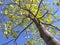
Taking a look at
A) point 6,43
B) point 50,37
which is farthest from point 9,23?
point 50,37

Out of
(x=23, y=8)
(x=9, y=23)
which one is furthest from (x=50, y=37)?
(x=9, y=23)

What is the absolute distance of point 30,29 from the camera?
8.02 meters

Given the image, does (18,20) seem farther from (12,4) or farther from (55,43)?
(55,43)

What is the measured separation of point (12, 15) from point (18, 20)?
686mm

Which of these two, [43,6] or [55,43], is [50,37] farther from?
[43,6]

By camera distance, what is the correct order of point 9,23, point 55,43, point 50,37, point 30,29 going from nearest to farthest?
point 55,43
point 50,37
point 9,23
point 30,29

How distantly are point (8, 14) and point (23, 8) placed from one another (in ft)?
2.09

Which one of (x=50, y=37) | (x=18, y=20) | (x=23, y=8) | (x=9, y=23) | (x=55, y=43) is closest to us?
(x=55, y=43)

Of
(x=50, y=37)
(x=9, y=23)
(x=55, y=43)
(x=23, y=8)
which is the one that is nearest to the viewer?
(x=55, y=43)

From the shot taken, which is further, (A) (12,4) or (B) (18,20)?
(B) (18,20)

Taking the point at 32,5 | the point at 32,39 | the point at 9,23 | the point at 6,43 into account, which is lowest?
the point at 32,39

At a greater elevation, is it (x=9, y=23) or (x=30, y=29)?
(x=9, y=23)

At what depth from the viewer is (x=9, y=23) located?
6.94 m

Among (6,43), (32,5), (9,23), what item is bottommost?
(6,43)
